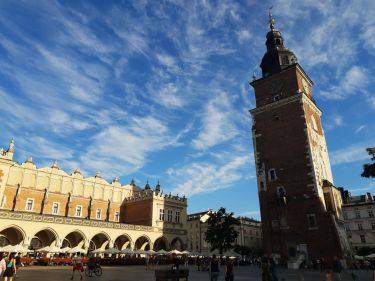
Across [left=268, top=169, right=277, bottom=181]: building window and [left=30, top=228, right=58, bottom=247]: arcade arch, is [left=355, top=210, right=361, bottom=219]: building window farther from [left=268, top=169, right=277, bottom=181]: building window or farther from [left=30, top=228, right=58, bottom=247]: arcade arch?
[left=30, top=228, right=58, bottom=247]: arcade arch

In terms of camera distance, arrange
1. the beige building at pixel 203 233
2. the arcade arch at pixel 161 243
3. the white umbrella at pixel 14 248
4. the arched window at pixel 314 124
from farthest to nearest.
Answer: the beige building at pixel 203 233, the arcade arch at pixel 161 243, the arched window at pixel 314 124, the white umbrella at pixel 14 248

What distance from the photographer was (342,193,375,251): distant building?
194ft

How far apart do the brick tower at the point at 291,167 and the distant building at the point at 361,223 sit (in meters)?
26.1

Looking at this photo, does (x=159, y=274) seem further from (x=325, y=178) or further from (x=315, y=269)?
(x=325, y=178)

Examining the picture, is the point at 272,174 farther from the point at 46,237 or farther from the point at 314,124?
the point at 46,237

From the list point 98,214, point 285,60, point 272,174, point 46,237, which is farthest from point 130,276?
point 285,60

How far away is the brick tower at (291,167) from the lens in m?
33.0

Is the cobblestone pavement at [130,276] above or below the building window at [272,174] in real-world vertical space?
below

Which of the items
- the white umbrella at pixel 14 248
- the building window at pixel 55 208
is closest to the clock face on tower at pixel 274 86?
the building window at pixel 55 208

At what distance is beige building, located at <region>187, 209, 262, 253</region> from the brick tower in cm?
4202

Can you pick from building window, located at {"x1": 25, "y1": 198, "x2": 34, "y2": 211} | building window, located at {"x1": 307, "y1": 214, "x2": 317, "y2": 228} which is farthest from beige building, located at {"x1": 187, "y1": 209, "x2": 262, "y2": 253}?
building window, located at {"x1": 307, "y1": 214, "x2": 317, "y2": 228}

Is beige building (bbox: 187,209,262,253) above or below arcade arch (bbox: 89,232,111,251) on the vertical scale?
above

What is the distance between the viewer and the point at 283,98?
132ft

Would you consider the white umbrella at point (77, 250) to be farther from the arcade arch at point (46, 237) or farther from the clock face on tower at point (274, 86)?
the clock face on tower at point (274, 86)
